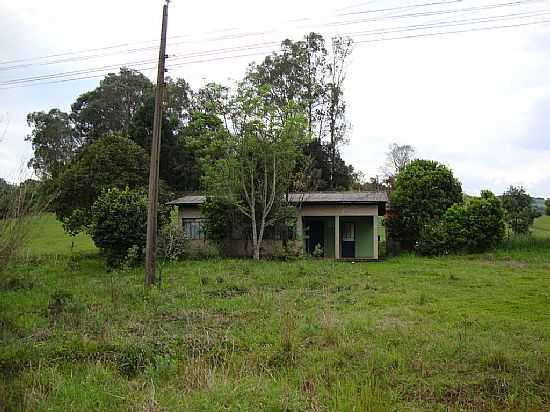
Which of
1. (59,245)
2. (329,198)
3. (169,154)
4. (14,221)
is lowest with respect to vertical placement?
(59,245)

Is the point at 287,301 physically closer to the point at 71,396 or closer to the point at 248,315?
the point at 248,315

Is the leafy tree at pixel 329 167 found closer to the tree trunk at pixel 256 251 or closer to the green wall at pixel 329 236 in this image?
the green wall at pixel 329 236

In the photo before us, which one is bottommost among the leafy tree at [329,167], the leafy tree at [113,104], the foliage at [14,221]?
the foliage at [14,221]

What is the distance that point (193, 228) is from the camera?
23.2 meters

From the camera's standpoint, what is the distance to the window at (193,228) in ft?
75.4

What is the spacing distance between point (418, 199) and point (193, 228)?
10.6m

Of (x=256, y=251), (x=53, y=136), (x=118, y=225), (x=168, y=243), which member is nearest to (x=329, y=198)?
(x=256, y=251)

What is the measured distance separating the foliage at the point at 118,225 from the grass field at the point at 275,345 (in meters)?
3.95

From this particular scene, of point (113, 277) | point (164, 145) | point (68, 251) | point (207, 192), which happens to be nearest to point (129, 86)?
point (164, 145)

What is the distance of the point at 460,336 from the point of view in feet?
25.8

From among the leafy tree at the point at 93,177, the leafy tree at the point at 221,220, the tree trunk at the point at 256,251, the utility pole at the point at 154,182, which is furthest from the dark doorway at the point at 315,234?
the utility pole at the point at 154,182

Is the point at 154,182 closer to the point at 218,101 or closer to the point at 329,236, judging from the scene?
the point at 218,101

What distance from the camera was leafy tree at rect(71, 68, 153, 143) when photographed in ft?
148

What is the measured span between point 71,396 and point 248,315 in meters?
4.35
